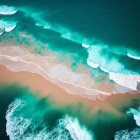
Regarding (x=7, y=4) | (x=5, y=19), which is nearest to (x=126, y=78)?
(x=5, y=19)

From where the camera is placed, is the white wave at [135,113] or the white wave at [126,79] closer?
the white wave at [135,113]

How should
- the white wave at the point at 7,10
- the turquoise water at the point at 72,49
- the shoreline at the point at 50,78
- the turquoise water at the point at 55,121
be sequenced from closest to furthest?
the turquoise water at the point at 55,121
the turquoise water at the point at 72,49
the shoreline at the point at 50,78
the white wave at the point at 7,10

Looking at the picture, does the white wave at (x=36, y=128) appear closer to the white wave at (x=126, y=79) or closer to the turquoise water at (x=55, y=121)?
the turquoise water at (x=55, y=121)

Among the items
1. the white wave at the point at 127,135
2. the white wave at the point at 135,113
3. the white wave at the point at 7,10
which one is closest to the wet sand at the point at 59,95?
the white wave at the point at 135,113

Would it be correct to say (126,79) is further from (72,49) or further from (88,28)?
(88,28)

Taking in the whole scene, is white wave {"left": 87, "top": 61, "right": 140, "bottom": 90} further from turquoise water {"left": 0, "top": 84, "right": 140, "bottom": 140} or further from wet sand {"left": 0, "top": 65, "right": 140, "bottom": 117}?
turquoise water {"left": 0, "top": 84, "right": 140, "bottom": 140}

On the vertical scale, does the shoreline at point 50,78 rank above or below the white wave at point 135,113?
above

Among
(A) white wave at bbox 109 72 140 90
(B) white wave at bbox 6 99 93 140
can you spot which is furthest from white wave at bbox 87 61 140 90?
(B) white wave at bbox 6 99 93 140

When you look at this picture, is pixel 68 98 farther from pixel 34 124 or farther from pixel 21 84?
pixel 21 84
